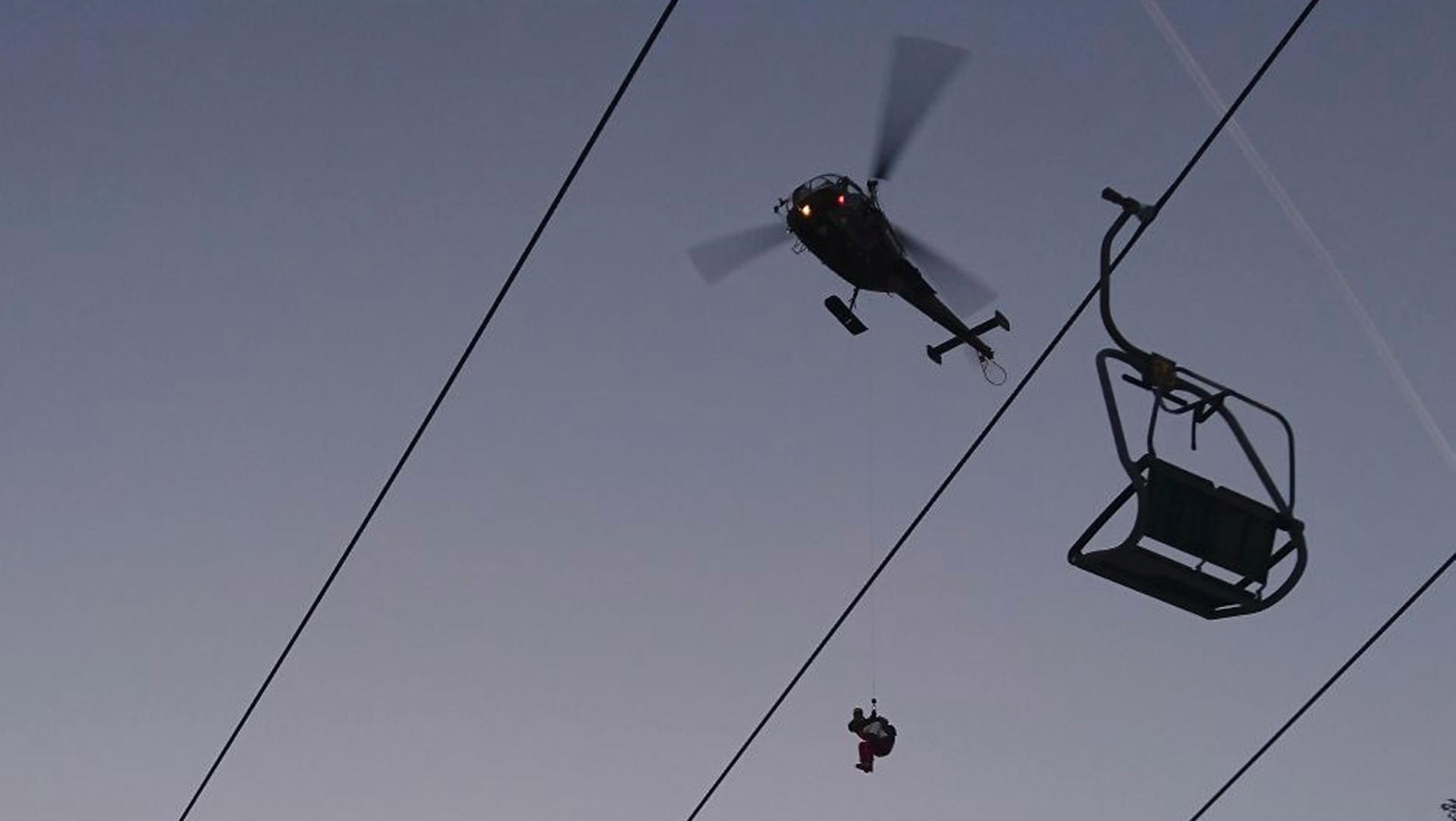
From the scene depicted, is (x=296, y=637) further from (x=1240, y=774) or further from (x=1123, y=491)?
(x=1240, y=774)

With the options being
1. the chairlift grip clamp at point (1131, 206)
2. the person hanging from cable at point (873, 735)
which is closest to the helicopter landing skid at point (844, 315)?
the person hanging from cable at point (873, 735)

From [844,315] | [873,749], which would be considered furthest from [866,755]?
[844,315]

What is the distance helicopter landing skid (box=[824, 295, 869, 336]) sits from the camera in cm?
1956

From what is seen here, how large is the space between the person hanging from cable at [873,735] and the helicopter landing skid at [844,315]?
4852 mm

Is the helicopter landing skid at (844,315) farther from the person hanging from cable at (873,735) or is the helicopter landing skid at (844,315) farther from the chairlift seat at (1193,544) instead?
the chairlift seat at (1193,544)

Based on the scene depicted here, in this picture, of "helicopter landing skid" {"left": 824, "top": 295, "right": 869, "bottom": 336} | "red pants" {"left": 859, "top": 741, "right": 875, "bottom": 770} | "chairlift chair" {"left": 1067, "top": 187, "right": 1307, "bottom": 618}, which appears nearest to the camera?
"chairlift chair" {"left": 1067, "top": 187, "right": 1307, "bottom": 618}

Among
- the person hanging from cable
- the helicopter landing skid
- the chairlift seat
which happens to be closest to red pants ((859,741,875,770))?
the person hanging from cable

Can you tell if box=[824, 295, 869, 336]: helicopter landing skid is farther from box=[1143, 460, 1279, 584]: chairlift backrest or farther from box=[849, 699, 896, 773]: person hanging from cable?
box=[1143, 460, 1279, 584]: chairlift backrest

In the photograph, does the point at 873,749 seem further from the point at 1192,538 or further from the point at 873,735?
the point at 1192,538

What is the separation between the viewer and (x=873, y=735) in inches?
623

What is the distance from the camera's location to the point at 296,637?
11.2m

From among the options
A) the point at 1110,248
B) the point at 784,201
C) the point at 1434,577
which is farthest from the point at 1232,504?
the point at 784,201

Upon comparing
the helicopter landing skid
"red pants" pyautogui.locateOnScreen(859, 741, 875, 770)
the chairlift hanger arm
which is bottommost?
"red pants" pyautogui.locateOnScreen(859, 741, 875, 770)

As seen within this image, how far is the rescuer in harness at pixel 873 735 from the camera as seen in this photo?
15.7m
